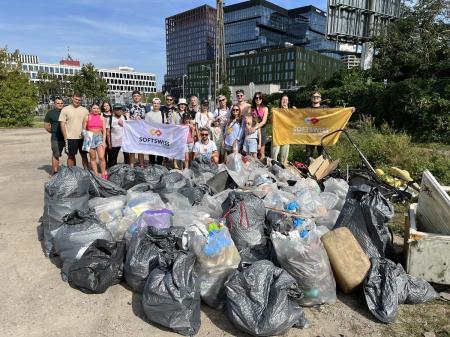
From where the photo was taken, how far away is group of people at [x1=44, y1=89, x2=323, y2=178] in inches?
252

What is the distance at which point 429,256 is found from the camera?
309 cm

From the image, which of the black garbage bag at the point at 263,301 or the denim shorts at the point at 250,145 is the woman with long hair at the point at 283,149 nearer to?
the denim shorts at the point at 250,145

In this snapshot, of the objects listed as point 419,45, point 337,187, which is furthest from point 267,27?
point 337,187

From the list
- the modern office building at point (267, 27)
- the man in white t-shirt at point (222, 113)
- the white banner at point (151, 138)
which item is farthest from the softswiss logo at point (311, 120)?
the modern office building at point (267, 27)

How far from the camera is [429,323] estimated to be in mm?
2742

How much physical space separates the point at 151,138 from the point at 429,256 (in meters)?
5.00

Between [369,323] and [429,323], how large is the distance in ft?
1.50

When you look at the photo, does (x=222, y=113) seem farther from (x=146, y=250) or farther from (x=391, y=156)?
(x=146, y=250)

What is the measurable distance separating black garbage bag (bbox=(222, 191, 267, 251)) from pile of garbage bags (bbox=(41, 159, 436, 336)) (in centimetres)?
1

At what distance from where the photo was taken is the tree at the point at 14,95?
20438 millimetres

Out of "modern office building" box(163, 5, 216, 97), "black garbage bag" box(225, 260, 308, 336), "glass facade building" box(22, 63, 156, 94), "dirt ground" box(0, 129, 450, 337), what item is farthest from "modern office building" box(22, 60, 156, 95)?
"black garbage bag" box(225, 260, 308, 336)

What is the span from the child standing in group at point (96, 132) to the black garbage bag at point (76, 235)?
2732mm

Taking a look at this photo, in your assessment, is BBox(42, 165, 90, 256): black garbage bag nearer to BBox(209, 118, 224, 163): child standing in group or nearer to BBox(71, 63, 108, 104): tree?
BBox(209, 118, 224, 163): child standing in group

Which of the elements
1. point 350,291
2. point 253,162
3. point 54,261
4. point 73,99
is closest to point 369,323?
point 350,291
